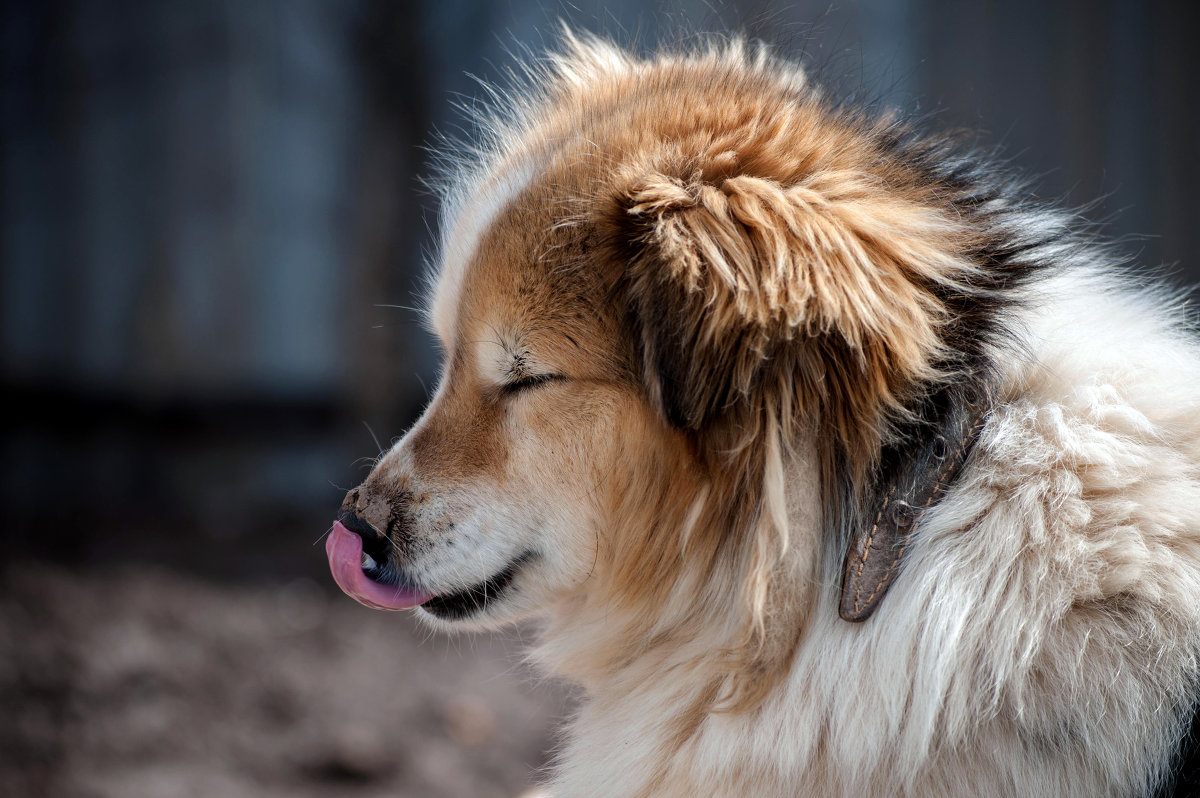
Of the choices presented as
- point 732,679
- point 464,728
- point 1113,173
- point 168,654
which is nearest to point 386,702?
point 464,728

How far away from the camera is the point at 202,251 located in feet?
19.1

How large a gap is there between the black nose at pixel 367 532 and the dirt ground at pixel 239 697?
115 cm

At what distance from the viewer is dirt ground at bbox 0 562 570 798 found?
3.53m

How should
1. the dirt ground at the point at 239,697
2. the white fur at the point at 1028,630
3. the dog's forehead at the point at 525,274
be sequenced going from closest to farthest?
the white fur at the point at 1028,630 → the dog's forehead at the point at 525,274 → the dirt ground at the point at 239,697

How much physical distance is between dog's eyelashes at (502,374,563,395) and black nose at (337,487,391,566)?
41cm

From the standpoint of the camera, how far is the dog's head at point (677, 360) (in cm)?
165

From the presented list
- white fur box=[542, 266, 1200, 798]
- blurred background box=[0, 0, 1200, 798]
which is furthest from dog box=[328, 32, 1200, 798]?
blurred background box=[0, 0, 1200, 798]

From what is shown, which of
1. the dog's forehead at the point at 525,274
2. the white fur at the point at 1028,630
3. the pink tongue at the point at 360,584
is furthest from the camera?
the pink tongue at the point at 360,584

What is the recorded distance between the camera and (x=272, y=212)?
594 centimetres

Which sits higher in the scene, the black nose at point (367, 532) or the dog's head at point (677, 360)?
the dog's head at point (677, 360)

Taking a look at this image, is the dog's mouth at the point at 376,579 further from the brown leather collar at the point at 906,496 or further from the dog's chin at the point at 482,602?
the brown leather collar at the point at 906,496

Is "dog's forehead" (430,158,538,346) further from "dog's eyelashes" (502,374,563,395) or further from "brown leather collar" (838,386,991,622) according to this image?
"brown leather collar" (838,386,991,622)

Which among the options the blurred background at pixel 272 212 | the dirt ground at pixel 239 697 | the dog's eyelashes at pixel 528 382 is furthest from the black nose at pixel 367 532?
the blurred background at pixel 272 212

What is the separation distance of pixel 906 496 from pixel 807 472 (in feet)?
0.59
